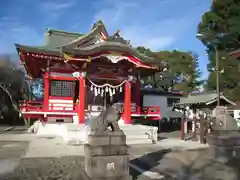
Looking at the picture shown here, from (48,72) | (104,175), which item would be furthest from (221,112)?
(48,72)

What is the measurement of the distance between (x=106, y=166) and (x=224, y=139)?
5689mm

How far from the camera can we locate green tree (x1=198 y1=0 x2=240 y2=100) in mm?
22297

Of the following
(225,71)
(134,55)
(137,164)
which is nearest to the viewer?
(137,164)

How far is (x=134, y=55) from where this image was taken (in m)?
17.1

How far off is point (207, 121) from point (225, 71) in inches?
375

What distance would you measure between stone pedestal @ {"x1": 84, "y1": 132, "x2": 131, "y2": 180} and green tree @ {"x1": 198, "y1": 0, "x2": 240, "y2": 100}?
1575 cm

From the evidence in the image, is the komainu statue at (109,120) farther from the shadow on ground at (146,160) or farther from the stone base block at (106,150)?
the shadow on ground at (146,160)

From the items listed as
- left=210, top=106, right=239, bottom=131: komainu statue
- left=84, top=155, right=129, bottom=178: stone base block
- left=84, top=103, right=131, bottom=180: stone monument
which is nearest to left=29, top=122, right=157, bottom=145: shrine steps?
left=210, top=106, right=239, bottom=131: komainu statue

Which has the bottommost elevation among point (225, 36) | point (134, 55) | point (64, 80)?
point (64, 80)

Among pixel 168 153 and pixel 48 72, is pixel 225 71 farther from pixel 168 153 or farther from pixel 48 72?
pixel 48 72

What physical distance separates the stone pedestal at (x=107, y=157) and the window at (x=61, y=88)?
13340 mm

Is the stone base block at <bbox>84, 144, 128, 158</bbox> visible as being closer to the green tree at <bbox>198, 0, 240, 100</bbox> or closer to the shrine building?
the shrine building

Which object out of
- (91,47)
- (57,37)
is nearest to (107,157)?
(91,47)

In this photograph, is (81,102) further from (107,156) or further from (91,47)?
(107,156)
